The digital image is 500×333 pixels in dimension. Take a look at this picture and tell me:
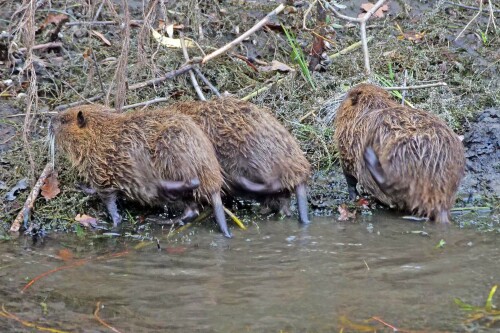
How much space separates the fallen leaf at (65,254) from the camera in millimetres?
5199

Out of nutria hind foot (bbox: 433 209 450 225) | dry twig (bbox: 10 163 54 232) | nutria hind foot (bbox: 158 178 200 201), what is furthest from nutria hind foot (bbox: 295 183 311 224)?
dry twig (bbox: 10 163 54 232)

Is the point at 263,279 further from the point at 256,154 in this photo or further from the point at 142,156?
the point at 142,156

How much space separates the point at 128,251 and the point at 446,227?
79.0 inches

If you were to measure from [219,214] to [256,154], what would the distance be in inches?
18.6

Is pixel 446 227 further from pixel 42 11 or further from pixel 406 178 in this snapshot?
pixel 42 11

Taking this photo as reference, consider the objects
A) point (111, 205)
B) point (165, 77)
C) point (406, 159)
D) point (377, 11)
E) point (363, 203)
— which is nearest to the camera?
point (406, 159)

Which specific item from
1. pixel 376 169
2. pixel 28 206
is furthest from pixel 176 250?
pixel 376 169

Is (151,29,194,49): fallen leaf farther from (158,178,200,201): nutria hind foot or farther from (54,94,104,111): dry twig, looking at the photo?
(158,178,200,201): nutria hind foot

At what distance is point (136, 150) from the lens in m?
5.77

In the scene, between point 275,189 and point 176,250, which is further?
point 275,189

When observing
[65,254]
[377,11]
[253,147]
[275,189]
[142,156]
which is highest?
[377,11]

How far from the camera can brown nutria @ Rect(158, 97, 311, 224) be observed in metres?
5.79

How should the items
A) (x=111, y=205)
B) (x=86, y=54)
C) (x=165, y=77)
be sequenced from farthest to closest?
(x=86, y=54) → (x=165, y=77) → (x=111, y=205)

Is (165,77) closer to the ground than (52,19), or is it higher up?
closer to the ground
